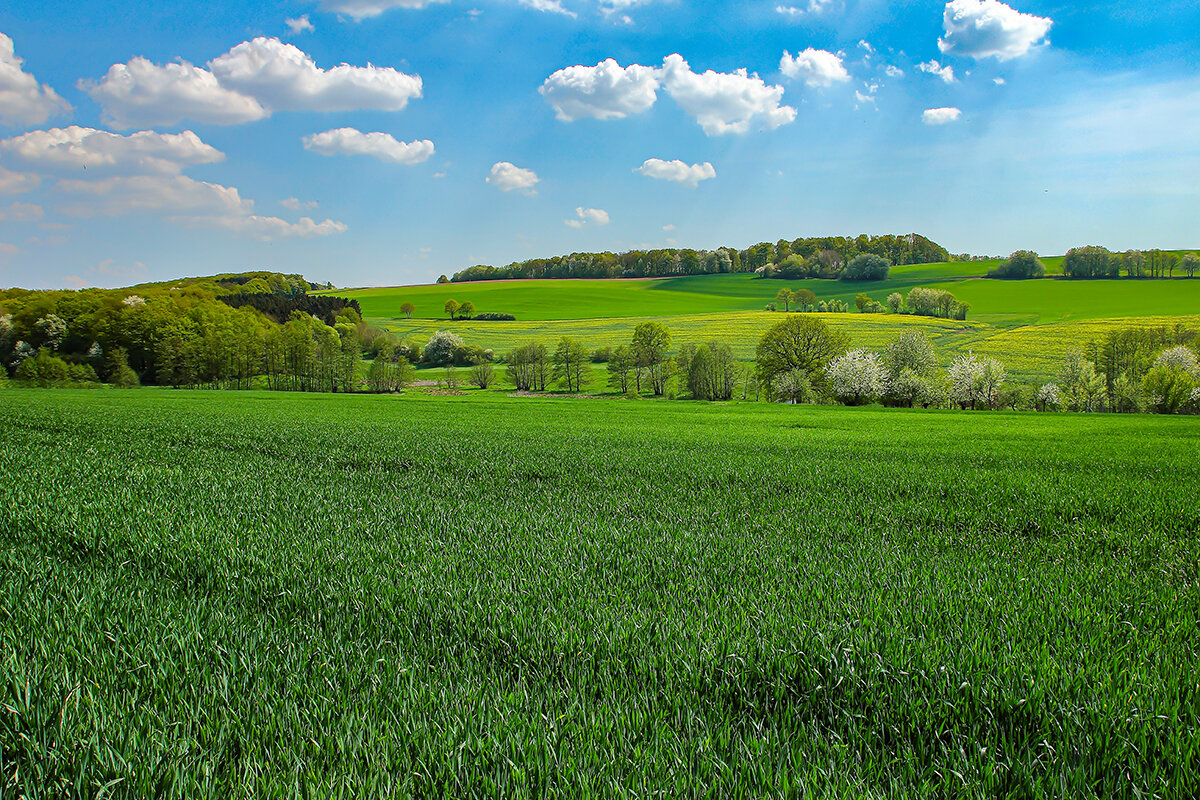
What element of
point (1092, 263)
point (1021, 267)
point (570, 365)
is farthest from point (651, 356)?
point (1092, 263)

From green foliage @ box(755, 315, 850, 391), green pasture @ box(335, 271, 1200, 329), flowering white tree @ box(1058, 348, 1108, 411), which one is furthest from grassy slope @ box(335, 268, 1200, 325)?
green foliage @ box(755, 315, 850, 391)

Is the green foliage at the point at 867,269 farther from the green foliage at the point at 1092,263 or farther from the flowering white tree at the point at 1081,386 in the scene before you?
the flowering white tree at the point at 1081,386

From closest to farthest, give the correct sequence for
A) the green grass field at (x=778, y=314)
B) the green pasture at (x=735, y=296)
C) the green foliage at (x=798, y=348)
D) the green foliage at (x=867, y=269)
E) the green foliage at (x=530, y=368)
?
the green foliage at (x=798, y=348) → the green foliage at (x=530, y=368) → the green grass field at (x=778, y=314) → the green pasture at (x=735, y=296) → the green foliage at (x=867, y=269)

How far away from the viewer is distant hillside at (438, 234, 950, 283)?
15875cm

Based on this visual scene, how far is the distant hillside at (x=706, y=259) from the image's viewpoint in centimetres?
15875

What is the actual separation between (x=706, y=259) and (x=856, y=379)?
116 meters

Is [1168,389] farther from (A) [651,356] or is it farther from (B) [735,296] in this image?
(B) [735,296]

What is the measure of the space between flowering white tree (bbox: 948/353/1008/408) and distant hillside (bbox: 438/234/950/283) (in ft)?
325

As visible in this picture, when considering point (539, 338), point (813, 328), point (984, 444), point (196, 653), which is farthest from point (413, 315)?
point (196, 653)

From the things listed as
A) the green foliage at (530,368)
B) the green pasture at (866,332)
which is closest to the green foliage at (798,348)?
the green pasture at (866,332)

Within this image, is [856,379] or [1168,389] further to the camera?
[856,379]

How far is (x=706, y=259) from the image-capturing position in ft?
547

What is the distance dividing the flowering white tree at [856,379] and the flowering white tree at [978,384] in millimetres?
8196

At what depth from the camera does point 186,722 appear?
2.63 m
